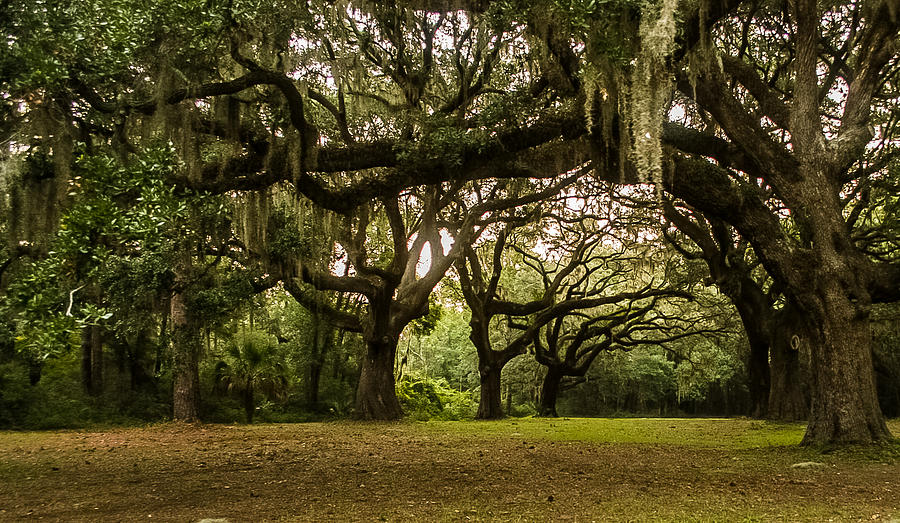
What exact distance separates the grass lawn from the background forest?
59.9 inches

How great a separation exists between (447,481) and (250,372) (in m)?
12.9

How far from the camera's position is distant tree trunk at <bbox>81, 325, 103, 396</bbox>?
18.0m

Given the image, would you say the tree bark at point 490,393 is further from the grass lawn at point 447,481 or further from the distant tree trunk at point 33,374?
the distant tree trunk at point 33,374

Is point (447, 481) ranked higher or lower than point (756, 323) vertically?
lower

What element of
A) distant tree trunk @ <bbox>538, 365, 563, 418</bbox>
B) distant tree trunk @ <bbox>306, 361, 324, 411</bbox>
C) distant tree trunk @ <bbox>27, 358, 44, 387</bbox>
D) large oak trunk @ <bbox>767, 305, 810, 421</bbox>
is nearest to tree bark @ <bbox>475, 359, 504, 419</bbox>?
distant tree trunk @ <bbox>538, 365, 563, 418</bbox>

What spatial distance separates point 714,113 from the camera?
8.99 m

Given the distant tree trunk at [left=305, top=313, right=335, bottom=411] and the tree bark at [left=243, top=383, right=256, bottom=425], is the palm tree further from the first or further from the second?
the distant tree trunk at [left=305, top=313, right=335, bottom=411]

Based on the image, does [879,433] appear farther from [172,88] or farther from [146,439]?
[146,439]

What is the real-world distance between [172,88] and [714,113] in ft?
24.2

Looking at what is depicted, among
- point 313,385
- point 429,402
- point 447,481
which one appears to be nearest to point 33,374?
point 313,385

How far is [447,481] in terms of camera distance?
Result: 6316 mm

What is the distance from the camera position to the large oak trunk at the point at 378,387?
1611 centimetres

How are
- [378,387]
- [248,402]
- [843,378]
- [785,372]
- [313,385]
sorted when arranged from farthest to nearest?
[313,385] → [248,402] → [378,387] → [785,372] → [843,378]

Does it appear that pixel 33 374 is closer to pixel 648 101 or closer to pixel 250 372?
pixel 250 372
